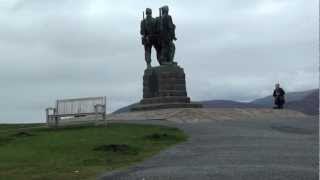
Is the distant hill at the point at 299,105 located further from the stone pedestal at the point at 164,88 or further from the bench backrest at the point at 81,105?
the bench backrest at the point at 81,105

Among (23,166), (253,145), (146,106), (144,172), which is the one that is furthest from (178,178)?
(146,106)

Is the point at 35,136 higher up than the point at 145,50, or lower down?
lower down

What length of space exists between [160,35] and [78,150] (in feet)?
66.7

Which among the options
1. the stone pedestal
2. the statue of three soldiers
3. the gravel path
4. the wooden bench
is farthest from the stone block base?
the gravel path

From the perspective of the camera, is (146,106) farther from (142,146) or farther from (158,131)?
(142,146)

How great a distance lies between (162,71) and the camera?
116ft

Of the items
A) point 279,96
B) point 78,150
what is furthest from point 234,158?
point 279,96

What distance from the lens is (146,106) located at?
3362cm

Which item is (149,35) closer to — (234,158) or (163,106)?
(163,106)

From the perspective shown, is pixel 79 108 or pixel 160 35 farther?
pixel 160 35

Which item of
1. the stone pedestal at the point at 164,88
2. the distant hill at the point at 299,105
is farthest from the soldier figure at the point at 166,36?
the distant hill at the point at 299,105

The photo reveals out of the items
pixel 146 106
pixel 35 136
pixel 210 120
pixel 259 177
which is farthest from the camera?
pixel 146 106

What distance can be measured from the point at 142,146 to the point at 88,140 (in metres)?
1.93

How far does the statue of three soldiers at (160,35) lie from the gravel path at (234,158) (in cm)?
1478
